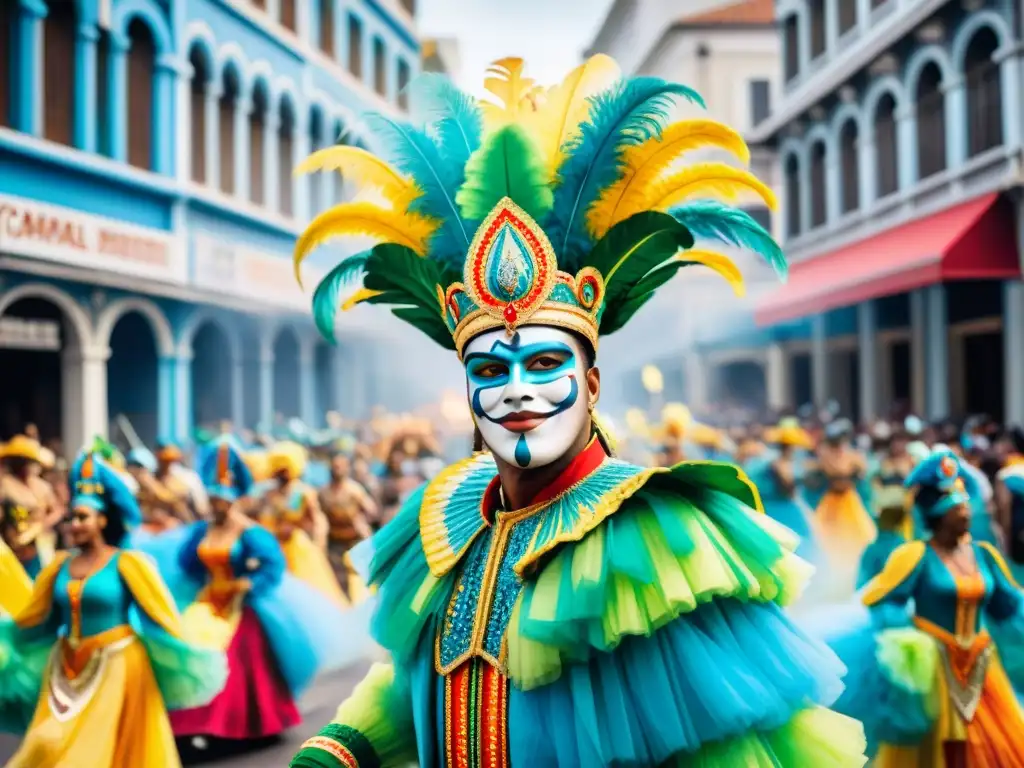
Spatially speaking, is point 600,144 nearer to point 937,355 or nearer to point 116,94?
point 116,94

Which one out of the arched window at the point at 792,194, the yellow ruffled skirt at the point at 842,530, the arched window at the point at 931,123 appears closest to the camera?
the yellow ruffled skirt at the point at 842,530

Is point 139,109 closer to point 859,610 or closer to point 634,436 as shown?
point 634,436

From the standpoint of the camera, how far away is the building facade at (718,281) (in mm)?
36219

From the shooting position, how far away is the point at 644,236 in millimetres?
3102

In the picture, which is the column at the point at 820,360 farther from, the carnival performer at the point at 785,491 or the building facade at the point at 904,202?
the carnival performer at the point at 785,491

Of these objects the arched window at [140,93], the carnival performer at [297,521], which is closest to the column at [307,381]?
the arched window at [140,93]

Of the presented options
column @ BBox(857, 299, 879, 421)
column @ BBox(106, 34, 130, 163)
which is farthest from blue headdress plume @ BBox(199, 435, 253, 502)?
column @ BBox(857, 299, 879, 421)

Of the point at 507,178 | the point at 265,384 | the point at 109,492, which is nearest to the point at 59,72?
the point at 265,384

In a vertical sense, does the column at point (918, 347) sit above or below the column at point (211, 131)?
below

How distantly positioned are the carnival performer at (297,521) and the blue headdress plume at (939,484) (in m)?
5.98

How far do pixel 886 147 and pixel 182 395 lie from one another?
14.4 metres

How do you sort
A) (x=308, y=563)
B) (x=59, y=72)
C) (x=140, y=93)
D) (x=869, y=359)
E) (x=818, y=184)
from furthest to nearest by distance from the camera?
(x=818, y=184) < (x=869, y=359) < (x=140, y=93) < (x=59, y=72) < (x=308, y=563)

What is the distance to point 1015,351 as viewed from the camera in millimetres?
17578

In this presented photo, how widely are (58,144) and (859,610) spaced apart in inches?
522
